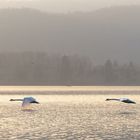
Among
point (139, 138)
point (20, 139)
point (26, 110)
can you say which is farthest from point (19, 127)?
point (26, 110)

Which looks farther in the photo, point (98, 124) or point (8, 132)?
point (98, 124)

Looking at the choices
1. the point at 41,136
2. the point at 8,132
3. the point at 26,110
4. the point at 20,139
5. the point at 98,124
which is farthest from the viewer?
the point at 26,110

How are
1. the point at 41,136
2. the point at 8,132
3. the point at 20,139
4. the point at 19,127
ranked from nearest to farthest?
the point at 20,139 < the point at 41,136 < the point at 8,132 < the point at 19,127

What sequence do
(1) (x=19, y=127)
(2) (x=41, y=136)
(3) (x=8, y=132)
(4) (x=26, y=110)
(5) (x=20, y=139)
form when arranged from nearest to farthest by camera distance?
1. (5) (x=20, y=139)
2. (2) (x=41, y=136)
3. (3) (x=8, y=132)
4. (1) (x=19, y=127)
5. (4) (x=26, y=110)

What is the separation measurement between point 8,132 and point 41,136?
8560 mm

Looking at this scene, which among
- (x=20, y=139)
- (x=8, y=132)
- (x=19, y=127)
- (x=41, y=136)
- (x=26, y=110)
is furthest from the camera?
(x=26, y=110)

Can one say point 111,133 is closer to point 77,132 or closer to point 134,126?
point 77,132

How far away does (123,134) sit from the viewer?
87.1 m

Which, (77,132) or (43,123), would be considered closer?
(77,132)

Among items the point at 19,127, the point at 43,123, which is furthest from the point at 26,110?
the point at 19,127

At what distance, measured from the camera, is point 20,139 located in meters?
78.4

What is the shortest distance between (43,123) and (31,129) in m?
14.8

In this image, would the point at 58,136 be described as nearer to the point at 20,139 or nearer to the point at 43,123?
the point at 20,139

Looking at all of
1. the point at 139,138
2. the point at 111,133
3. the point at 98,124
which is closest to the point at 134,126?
the point at 98,124
